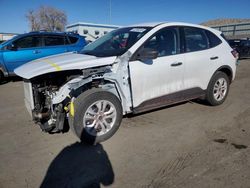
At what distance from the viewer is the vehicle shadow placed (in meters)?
2.53

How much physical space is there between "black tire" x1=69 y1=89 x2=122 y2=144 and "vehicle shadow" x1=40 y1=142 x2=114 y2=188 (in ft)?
0.60

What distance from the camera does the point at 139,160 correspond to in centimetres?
295

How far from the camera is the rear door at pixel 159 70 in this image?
141 inches

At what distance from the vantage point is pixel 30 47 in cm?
782

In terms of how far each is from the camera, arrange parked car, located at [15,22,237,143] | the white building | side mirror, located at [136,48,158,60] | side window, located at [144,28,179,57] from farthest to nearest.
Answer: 1. the white building
2. side window, located at [144,28,179,57]
3. side mirror, located at [136,48,158,60]
4. parked car, located at [15,22,237,143]

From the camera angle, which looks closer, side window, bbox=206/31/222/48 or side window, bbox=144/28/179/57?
side window, bbox=144/28/179/57

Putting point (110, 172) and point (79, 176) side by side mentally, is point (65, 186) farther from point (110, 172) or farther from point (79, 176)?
point (110, 172)

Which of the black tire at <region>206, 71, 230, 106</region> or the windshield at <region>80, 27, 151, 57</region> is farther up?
the windshield at <region>80, 27, 151, 57</region>

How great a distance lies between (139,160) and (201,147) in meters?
0.97

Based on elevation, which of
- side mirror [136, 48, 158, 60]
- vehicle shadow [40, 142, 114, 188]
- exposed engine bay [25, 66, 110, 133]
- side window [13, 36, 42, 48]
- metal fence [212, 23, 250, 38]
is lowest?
vehicle shadow [40, 142, 114, 188]

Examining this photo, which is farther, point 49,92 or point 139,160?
point 49,92

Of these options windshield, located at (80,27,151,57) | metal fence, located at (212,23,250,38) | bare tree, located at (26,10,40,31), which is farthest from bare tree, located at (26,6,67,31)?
windshield, located at (80,27,151,57)

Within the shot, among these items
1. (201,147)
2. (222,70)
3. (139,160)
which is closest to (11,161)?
(139,160)

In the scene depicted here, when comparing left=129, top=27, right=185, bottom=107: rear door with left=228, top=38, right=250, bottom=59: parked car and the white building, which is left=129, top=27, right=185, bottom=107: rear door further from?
the white building
